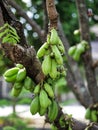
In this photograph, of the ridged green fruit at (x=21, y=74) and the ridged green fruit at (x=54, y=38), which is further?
the ridged green fruit at (x=21, y=74)

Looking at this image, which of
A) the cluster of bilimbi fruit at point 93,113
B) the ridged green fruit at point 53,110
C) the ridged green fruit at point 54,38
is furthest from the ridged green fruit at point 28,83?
the cluster of bilimbi fruit at point 93,113

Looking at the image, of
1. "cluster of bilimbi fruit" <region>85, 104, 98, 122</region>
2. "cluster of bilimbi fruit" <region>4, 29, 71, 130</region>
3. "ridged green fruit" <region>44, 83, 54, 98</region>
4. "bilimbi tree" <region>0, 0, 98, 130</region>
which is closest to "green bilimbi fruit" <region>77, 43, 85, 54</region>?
"cluster of bilimbi fruit" <region>85, 104, 98, 122</region>

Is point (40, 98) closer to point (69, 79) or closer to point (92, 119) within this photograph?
point (92, 119)

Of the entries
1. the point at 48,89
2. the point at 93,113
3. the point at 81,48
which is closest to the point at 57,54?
the point at 48,89

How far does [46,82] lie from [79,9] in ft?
4.23

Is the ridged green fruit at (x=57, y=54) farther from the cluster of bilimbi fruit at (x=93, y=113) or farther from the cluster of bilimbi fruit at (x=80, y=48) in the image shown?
the cluster of bilimbi fruit at (x=80, y=48)

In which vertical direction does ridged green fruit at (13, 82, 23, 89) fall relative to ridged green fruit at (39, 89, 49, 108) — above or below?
above

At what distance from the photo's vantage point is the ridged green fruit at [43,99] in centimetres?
132

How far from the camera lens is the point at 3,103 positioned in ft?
11.7

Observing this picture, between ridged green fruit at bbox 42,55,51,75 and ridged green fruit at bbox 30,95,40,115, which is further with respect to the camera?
ridged green fruit at bbox 30,95,40,115

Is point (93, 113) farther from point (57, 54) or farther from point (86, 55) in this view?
point (57, 54)

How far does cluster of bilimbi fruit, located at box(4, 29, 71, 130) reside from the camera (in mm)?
1260

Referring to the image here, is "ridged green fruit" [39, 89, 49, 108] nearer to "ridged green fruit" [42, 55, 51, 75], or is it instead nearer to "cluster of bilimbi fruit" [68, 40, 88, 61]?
"ridged green fruit" [42, 55, 51, 75]

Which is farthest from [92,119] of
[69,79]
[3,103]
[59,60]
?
[3,103]
